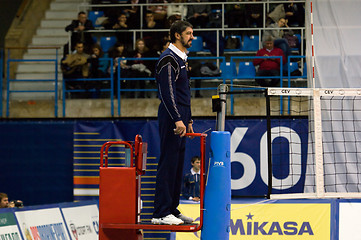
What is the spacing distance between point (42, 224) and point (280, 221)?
4.45 m

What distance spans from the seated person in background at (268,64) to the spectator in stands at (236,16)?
5.03ft

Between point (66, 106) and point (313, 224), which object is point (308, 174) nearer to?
point (313, 224)

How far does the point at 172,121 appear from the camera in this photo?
20.9ft

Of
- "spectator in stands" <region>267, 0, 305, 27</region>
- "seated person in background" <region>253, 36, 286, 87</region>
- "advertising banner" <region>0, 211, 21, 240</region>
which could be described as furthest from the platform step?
"spectator in stands" <region>267, 0, 305, 27</region>

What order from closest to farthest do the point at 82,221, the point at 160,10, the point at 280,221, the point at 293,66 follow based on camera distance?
the point at 280,221 < the point at 82,221 < the point at 293,66 < the point at 160,10

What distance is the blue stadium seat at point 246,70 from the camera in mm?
14430

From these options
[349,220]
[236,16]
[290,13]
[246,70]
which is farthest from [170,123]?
[290,13]

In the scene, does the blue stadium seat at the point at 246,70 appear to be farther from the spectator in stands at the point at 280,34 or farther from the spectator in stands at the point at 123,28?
the spectator in stands at the point at 123,28

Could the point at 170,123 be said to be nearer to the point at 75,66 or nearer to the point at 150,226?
the point at 150,226

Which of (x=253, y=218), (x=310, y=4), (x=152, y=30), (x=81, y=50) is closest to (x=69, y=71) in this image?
(x=81, y=50)

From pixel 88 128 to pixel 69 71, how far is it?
1.43 meters

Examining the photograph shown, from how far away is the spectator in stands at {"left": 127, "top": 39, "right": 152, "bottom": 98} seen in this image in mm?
14195

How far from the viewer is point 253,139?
1329 cm

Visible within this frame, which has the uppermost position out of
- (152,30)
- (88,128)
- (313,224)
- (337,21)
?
(152,30)
